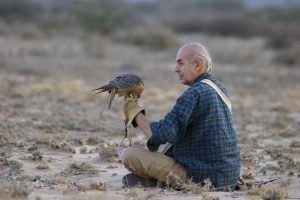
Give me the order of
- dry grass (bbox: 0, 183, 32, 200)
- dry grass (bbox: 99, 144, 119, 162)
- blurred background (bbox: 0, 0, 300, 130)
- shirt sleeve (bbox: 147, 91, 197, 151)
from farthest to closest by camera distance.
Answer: blurred background (bbox: 0, 0, 300, 130) → dry grass (bbox: 99, 144, 119, 162) → shirt sleeve (bbox: 147, 91, 197, 151) → dry grass (bbox: 0, 183, 32, 200)

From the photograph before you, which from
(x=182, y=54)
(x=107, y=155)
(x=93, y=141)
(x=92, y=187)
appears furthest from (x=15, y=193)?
(x=93, y=141)

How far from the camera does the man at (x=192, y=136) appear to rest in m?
5.48

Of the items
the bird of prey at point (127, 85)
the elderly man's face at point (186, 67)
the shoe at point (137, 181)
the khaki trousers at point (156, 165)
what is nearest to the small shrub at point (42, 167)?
the shoe at point (137, 181)

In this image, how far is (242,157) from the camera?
25.7ft

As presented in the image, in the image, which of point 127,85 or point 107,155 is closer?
point 127,85

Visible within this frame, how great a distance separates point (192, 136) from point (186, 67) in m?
0.60

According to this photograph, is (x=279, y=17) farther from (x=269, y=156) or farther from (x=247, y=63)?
(x=269, y=156)

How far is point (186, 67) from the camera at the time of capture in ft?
18.6

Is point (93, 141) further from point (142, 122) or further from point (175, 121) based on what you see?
point (175, 121)

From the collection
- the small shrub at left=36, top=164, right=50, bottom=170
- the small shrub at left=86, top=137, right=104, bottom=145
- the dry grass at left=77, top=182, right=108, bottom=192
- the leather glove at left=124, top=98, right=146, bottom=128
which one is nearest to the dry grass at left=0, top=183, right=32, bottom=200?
the dry grass at left=77, top=182, right=108, bottom=192

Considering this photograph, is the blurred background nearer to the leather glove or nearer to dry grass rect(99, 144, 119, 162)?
dry grass rect(99, 144, 119, 162)

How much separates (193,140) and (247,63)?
1789cm

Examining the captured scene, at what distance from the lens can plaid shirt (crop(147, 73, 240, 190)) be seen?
546 centimetres

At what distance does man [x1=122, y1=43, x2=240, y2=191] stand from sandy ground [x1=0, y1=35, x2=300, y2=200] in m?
0.20
